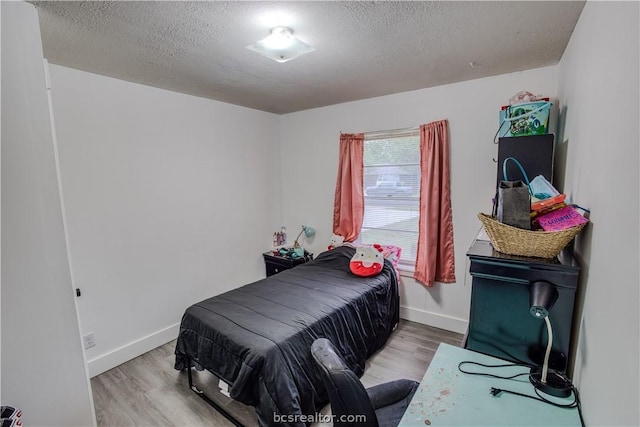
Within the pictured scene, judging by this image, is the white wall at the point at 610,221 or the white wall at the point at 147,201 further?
the white wall at the point at 147,201

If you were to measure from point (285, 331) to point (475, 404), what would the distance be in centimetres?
115

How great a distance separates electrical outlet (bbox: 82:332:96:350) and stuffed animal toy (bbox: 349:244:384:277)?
2272 mm

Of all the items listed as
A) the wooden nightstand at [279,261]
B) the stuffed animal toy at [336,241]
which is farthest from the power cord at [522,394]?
the wooden nightstand at [279,261]

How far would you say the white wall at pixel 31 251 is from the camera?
1.39 m

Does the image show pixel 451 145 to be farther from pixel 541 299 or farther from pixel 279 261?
pixel 279 261

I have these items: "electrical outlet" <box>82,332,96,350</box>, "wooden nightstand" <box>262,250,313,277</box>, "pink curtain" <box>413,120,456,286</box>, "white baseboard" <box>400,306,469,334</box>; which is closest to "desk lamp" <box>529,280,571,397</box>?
"pink curtain" <box>413,120,456,286</box>

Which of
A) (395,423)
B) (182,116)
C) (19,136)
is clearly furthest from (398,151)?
(19,136)

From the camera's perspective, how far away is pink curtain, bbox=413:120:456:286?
2.79 m

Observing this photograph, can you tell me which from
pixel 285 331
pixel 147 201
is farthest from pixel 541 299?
pixel 147 201

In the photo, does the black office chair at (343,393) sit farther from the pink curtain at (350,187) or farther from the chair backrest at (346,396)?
the pink curtain at (350,187)

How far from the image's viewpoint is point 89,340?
234 centimetres

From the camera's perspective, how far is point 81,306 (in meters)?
2.31

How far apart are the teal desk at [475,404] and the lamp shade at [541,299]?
1.05 ft

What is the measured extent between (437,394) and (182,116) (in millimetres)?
3045
